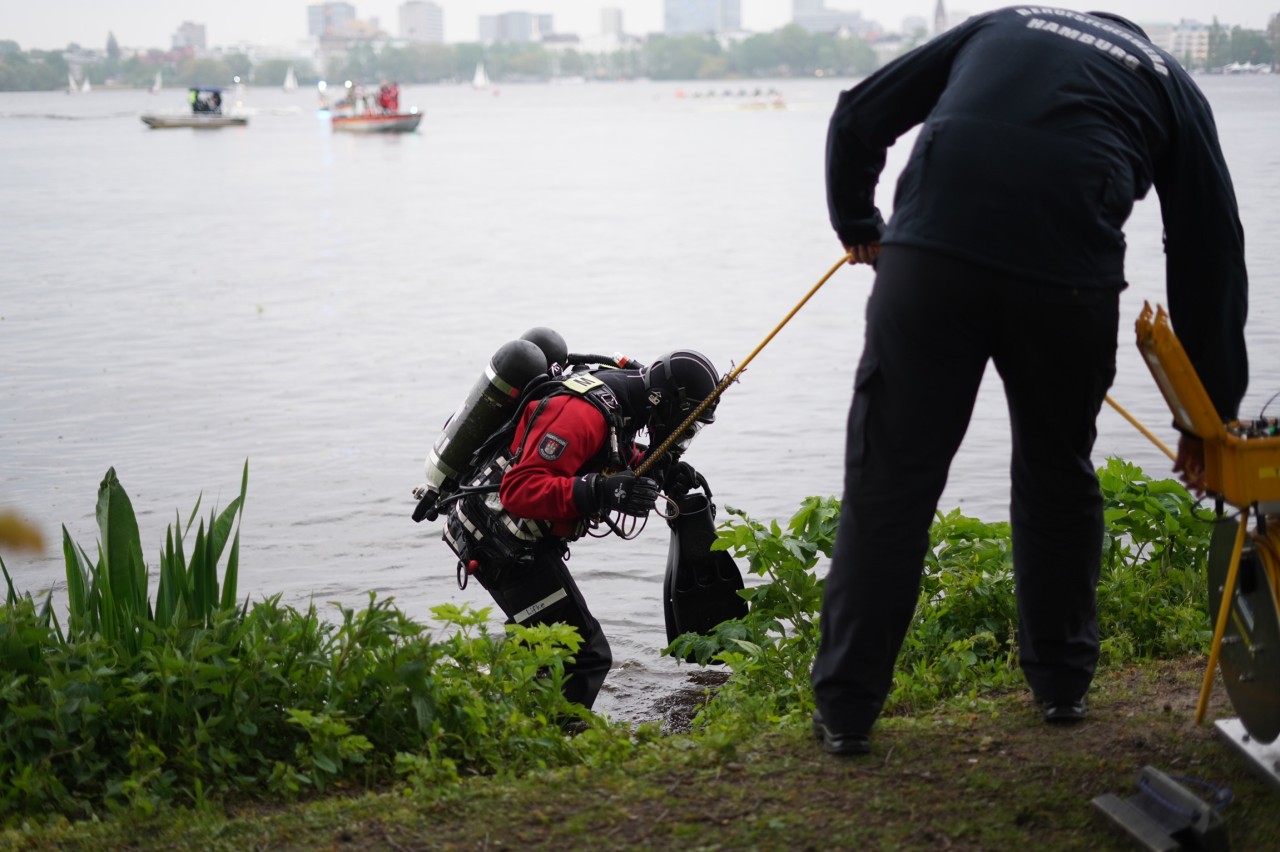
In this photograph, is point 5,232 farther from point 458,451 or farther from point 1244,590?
point 1244,590

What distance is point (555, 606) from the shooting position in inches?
208

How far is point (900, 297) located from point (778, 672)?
2000 millimetres

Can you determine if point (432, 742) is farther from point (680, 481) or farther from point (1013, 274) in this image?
point (680, 481)

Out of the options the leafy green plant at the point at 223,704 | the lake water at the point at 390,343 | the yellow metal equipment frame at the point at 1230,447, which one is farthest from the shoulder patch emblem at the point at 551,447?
the yellow metal equipment frame at the point at 1230,447

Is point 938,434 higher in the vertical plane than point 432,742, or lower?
higher

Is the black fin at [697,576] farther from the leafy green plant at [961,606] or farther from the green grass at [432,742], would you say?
the green grass at [432,742]

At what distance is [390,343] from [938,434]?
12.5m

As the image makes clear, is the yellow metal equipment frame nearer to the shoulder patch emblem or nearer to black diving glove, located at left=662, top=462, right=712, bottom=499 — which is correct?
the shoulder patch emblem

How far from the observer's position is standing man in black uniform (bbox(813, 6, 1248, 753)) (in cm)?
320

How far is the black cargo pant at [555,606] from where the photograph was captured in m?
5.30

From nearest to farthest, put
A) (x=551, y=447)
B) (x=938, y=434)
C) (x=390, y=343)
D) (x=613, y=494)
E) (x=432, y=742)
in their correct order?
1. (x=938, y=434)
2. (x=432, y=742)
3. (x=613, y=494)
4. (x=551, y=447)
5. (x=390, y=343)

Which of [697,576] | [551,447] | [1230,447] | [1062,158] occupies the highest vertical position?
[1062,158]

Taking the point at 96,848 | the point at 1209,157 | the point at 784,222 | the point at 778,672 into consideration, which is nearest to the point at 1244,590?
the point at 1209,157

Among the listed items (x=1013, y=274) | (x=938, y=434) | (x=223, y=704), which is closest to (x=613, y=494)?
(x=223, y=704)
